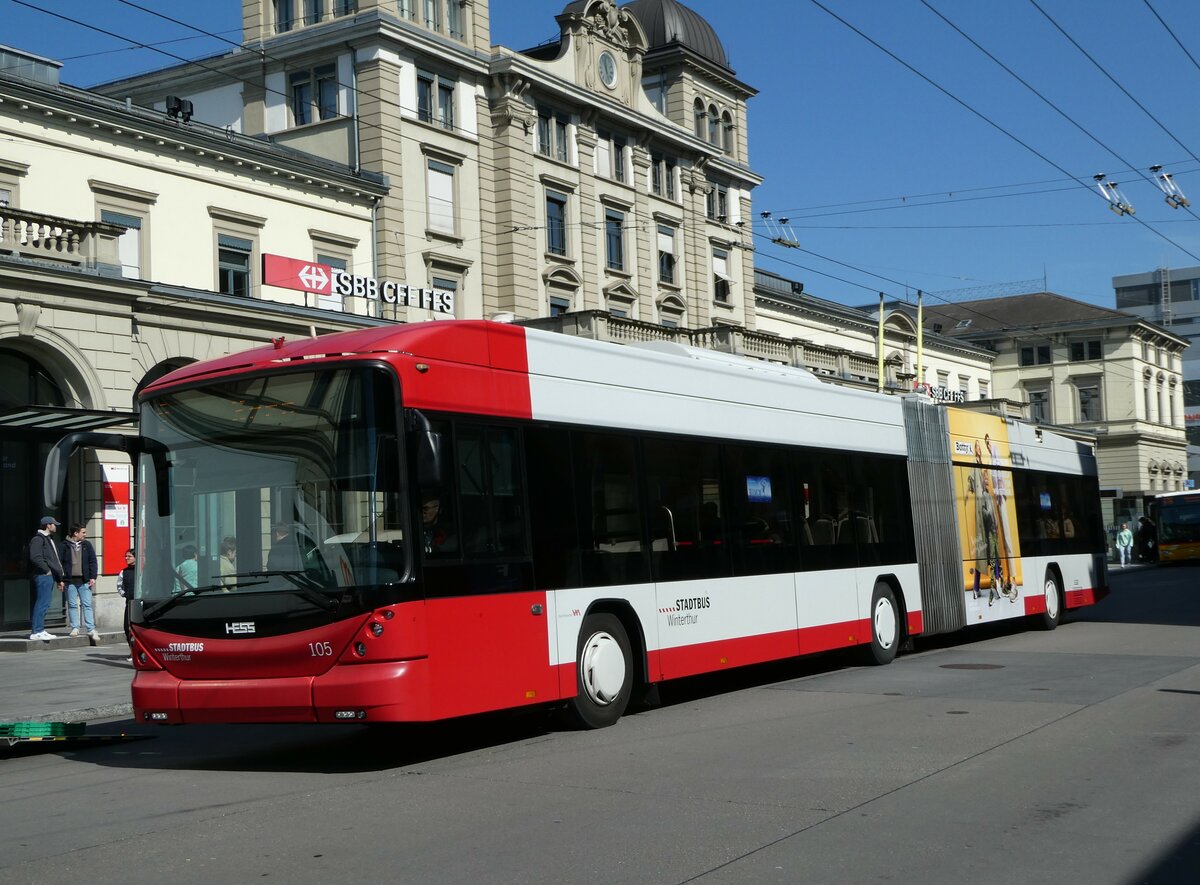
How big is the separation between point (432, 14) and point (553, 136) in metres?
5.68

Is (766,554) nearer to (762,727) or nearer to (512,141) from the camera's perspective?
(762,727)

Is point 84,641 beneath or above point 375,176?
beneath

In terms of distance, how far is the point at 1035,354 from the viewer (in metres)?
88.0

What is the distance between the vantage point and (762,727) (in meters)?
11.3

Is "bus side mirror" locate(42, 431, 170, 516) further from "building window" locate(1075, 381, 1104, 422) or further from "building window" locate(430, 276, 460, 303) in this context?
"building window" locate(1075, 381, 1104, 422)

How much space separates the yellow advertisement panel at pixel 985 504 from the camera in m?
19.7

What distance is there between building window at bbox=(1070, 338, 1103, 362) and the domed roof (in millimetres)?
40373

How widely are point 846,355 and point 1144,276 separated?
91201 mm

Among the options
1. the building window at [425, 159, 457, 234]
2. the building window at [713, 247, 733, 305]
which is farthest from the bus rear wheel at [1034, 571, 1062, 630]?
the building window at [713, 247, 733, 305]

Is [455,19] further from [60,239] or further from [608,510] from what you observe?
[608,510]

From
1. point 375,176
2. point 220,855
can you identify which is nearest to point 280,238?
point 375,176

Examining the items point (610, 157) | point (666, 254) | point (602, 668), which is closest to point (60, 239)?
point (602, 668)

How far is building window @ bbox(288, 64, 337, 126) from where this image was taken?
3884 cm

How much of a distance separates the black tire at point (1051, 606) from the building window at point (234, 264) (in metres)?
17.9
